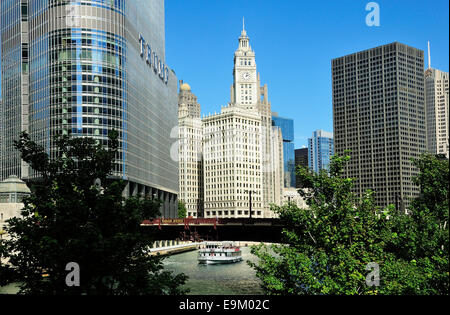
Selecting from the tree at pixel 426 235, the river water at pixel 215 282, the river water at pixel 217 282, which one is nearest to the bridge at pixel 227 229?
the river water at pixel 215 282

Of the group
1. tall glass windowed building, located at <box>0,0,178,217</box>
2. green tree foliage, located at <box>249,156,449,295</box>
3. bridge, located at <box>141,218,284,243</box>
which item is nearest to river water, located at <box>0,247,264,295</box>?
bridge, located at <box>141,218,284,243</box>

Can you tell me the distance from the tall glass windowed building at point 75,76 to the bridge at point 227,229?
50.0 metres

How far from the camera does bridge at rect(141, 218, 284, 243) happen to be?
6761cm

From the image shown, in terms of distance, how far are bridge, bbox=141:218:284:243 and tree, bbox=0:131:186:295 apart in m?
39.1

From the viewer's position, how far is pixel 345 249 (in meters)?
29.8

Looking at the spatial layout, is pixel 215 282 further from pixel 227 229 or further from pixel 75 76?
pixel 75 76

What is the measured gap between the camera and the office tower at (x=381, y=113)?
118 m

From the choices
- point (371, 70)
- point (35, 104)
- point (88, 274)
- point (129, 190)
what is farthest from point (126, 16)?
point (88, 274)

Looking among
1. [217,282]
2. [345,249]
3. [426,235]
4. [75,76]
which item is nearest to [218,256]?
[217,282]

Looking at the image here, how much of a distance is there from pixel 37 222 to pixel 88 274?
5.33 m

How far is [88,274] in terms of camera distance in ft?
66.1
